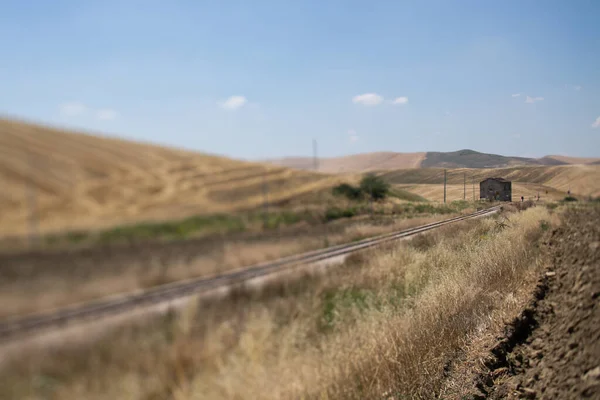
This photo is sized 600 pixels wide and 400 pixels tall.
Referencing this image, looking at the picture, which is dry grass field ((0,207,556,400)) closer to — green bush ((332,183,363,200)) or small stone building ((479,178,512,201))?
small stone building ((479,178,512,201))

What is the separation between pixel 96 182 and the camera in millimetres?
2285

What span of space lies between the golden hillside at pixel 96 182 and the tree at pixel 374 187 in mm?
2502

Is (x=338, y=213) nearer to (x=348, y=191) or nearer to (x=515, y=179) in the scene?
(x=348, y=191)

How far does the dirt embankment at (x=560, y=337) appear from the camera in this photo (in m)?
4.68

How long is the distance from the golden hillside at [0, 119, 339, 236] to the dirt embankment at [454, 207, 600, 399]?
3.24 metres

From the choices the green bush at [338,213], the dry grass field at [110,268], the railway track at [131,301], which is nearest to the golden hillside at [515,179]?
the green bush at [338,213]

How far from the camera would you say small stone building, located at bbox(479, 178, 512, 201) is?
26.9ft

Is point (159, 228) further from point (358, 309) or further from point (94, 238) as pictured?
point (358, 309)

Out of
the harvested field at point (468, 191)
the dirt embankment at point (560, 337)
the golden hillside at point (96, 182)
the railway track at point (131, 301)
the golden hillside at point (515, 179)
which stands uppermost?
the golden hillside at point (96, 182)

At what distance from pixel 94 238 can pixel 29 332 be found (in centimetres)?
43

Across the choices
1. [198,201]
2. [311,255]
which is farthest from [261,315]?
[198,201]

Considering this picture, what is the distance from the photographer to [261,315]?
4535 mm

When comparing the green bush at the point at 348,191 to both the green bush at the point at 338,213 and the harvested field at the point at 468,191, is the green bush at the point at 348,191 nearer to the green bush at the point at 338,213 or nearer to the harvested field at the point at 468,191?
the green bush at the point at 338,213

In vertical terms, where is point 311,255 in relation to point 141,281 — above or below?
below
